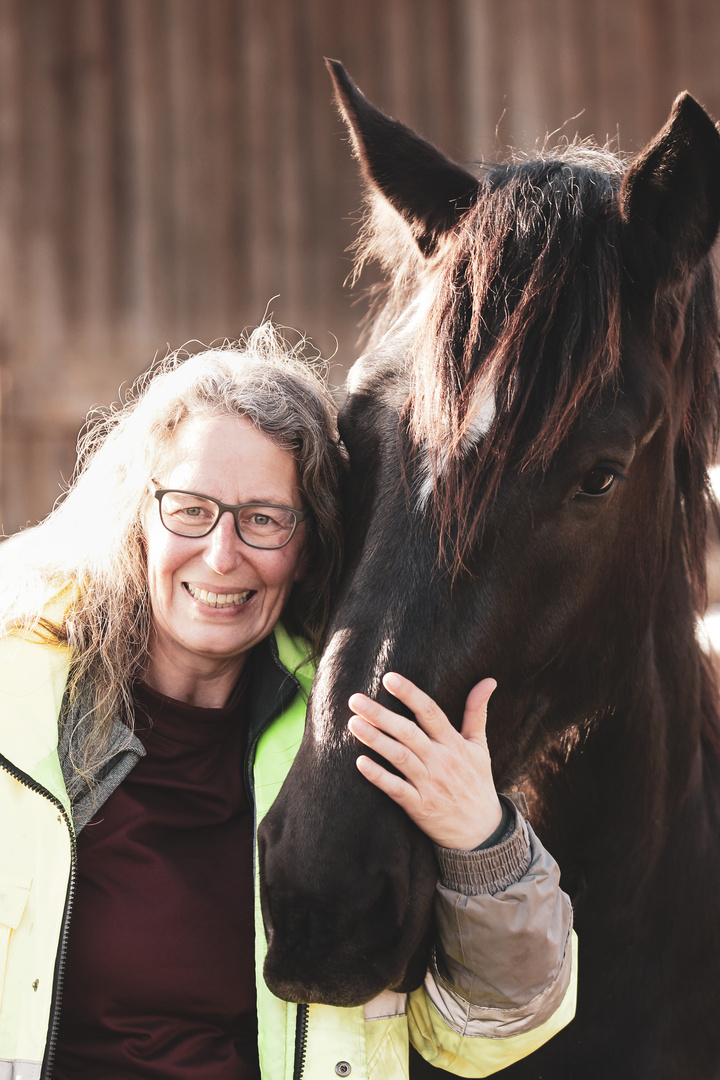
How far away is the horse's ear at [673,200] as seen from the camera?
1.07m

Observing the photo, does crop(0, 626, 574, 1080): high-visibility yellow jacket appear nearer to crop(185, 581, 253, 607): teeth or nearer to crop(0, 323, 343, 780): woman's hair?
crop(0, 323, 343, 780): woman's hair

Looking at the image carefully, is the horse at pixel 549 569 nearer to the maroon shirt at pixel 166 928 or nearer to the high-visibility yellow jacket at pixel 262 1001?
the high-visibility yellow jacket at pixel 262 1001

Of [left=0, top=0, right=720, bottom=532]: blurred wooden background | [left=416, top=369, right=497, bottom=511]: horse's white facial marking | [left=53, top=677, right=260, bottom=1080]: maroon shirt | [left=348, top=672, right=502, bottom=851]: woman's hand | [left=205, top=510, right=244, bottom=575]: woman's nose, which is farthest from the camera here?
[left=0, top=0, right=720, bottom=532]: blurred wooden background

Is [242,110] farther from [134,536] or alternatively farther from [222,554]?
[222,554]

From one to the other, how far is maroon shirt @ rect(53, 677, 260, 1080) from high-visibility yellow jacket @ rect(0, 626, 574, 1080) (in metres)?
0.08

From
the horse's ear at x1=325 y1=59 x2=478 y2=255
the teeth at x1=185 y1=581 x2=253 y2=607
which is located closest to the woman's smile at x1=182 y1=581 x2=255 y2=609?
the teeth at x1=185 y1=581 x2=253 y2=607

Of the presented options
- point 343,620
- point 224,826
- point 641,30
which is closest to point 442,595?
point 343,620

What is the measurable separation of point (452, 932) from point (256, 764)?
0.39m

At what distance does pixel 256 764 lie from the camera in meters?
1.32

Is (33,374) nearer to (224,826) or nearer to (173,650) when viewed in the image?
(173,650)

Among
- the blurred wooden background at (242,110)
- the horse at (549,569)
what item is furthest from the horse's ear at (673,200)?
the blurred wooden background at (242,110)

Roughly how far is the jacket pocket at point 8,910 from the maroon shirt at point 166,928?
0.10 m

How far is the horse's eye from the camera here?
1.10 meters

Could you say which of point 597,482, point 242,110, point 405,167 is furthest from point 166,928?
point 242,110
